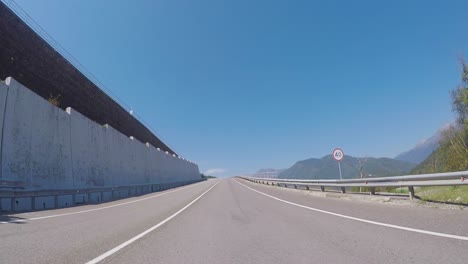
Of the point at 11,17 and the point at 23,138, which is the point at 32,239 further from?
the point at 11,17

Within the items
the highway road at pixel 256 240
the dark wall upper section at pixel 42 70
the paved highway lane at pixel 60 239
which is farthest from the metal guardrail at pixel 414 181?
the dark wall upper section at pixel 42 70

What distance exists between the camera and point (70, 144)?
21.2m

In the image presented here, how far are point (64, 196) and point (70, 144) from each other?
4842 millimetres

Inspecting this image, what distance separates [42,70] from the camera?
23.8 metres

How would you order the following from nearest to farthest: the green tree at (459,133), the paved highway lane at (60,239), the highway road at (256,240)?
the highway road at (256,240) → the paved highway lane at (60,239) → the green tree at (459,133)

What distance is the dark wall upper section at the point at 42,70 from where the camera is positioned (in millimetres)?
20375

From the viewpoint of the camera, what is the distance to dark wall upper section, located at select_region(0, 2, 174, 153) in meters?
20.4

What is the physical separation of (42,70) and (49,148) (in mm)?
8264

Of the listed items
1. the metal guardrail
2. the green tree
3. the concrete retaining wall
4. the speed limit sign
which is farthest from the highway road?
the green tree

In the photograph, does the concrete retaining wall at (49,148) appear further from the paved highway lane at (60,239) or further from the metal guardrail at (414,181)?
the metal guardrail at (414,181)

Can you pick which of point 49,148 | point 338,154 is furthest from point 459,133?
point 49,148

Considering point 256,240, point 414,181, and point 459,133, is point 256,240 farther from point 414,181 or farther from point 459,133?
point 459,133

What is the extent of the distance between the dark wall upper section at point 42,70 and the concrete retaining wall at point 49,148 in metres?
3.64

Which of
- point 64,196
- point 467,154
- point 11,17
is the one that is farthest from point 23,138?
point 467,154
